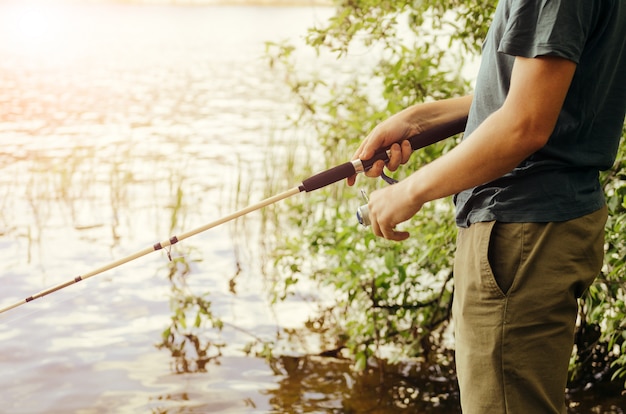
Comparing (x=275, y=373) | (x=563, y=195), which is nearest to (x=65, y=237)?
(x=275, y=373)

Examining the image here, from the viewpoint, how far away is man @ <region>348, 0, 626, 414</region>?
1.48m

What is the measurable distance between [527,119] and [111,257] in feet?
17.0

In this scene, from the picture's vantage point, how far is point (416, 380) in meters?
4.02

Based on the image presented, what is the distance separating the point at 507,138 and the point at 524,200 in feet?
0.58

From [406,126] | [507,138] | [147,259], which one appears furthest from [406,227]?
[147,259]

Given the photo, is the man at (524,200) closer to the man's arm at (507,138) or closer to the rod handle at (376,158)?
the man's arm at (507,138)

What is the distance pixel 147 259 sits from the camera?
608 cm

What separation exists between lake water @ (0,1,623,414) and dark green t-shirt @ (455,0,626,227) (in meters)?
2.27

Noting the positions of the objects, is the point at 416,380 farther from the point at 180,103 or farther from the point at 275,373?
the point at 180,103

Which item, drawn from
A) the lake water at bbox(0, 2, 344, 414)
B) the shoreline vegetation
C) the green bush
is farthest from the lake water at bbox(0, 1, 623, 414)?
the shoreline vegetation

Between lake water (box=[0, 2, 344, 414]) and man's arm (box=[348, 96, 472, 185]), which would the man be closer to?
man's arm (box=[348, 96, 472, 185])

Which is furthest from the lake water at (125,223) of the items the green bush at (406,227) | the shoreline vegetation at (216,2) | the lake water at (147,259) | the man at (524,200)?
the shoreline vegetation at (216,2)

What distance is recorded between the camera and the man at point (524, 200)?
58.2 inches

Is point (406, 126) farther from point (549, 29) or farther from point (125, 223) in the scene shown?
point (125, 223)
